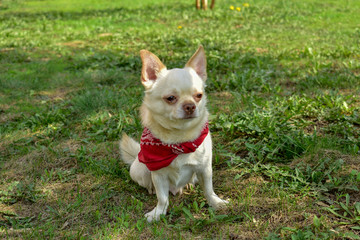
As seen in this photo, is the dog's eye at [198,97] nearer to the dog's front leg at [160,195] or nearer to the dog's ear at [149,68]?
the dog's ear at [149,68]

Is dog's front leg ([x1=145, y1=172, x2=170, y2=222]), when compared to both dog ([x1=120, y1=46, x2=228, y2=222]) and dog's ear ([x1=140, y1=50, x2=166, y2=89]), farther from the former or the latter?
dog's ear ([x1=140, y1=50, x2=166, y2=89])

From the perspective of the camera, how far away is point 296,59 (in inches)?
276

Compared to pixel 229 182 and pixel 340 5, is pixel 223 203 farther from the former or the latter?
pixel 340 5

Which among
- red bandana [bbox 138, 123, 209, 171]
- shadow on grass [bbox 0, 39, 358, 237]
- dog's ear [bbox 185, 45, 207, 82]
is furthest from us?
shadow on grass [bbox 0, 39, 358, 237]

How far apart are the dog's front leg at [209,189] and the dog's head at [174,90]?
0.50 meters

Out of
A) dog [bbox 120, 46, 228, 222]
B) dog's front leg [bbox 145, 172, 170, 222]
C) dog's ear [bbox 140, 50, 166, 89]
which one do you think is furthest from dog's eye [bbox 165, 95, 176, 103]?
dog's front leg [bbox 145, 172, 170, 222]

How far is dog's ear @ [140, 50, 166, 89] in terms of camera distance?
2822 millimetres

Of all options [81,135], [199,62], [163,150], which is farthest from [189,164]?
[81,135]

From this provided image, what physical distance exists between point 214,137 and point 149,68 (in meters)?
1.55

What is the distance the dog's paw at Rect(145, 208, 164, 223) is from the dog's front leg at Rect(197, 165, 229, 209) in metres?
0.43

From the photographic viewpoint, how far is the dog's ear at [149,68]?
9.26 ft

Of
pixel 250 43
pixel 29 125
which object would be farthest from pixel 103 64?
pixel 250 43

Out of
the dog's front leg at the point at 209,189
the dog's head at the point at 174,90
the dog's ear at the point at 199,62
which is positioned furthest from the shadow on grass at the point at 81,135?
the dog's ear at the point at 199,62

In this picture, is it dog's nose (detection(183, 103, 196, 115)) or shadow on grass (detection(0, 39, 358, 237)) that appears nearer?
dog's nose (detection(183, 103, 196, 115))
